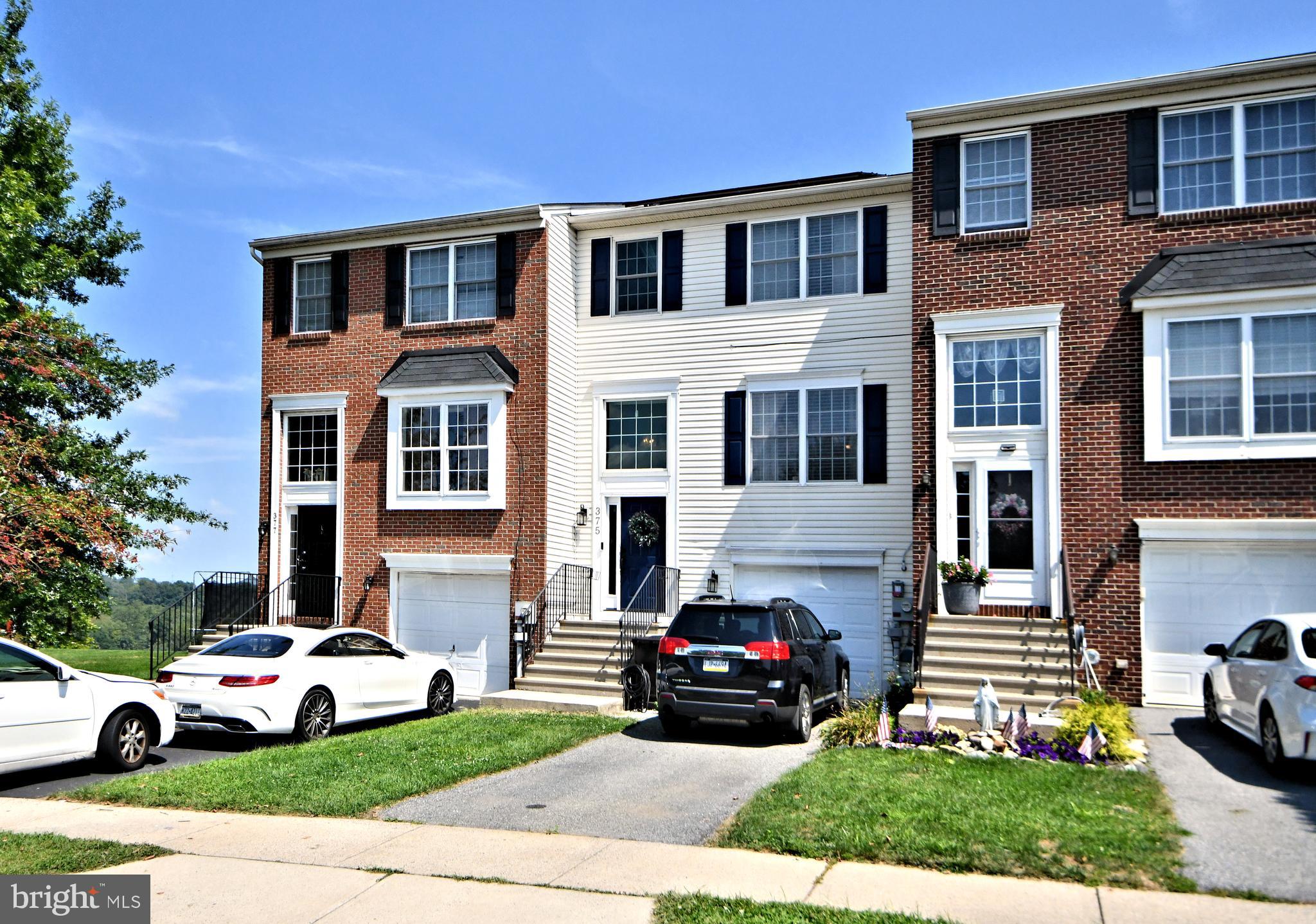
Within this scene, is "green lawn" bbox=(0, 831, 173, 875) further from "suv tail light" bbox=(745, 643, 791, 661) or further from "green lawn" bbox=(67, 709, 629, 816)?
"suv tail light" bbox=(745, 643, 791, 661)

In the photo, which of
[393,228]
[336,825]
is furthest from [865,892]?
[393,228]

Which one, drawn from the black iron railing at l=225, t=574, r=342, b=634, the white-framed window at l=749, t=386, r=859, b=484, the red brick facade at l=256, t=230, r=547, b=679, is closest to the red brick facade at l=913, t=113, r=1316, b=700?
the white-framed window at l=749, t=386, r=859, b=484

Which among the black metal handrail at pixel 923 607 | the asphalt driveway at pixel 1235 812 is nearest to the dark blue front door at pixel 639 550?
the black metal handrail at pixel 923 607

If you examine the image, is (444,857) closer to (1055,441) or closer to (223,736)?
(223,736)

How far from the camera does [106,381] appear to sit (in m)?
25.0

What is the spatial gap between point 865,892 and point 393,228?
55.5 feet

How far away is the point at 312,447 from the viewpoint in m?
21.6

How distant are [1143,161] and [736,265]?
6890mm

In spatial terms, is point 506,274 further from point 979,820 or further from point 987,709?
point 979,820

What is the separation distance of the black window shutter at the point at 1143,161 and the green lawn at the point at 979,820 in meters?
9.00

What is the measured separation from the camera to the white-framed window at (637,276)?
20359mm

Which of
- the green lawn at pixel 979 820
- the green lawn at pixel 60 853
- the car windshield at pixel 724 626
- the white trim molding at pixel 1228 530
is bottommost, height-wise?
the green lawn at pixel 60 853

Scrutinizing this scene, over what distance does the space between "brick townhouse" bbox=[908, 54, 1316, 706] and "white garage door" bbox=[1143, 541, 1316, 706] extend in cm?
3

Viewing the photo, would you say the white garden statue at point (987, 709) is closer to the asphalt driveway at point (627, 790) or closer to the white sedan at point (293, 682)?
the asphalt driveway at point (627, 790)
